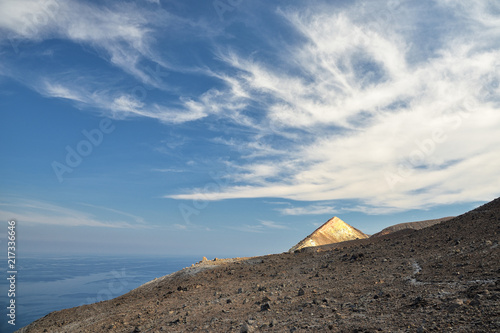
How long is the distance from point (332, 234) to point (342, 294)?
177 ft

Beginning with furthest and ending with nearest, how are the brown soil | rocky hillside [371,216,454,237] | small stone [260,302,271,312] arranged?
1. rocky hillside [371,216,454,237]
2. small stone [260,302,271,312]
3. the brown soil

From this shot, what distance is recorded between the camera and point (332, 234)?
64.9 metres

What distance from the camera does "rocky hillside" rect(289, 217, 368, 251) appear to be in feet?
192

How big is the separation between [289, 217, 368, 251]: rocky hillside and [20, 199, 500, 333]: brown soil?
106 feet

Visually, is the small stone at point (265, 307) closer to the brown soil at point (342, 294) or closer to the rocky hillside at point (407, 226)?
the brown soil at point (342, 294)

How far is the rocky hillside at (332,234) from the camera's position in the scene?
5847 cm

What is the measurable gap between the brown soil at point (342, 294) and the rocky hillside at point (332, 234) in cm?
3218

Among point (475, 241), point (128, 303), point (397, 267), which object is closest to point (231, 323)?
point (397, 267)

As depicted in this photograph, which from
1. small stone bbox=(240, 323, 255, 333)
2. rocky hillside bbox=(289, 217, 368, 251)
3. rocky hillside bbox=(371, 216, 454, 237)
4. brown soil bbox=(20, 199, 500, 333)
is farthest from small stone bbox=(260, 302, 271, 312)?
rocky hillside bbox=(371, 216, 454, 237)

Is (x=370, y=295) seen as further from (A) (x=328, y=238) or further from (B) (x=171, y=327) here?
(A) (x=328, y=238)

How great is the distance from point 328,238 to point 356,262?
43.3m

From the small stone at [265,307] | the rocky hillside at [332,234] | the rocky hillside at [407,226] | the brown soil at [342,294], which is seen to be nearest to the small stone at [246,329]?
the brown soil at [342,294]

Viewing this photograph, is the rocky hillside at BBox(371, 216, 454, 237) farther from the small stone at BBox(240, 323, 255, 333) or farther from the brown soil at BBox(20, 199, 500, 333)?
the small stone at BBox(240, 323, 255, 333)

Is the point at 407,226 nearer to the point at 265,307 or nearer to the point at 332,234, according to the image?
the point at 332,234
